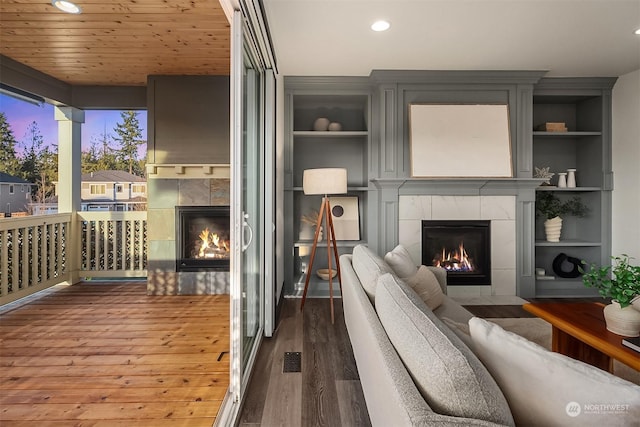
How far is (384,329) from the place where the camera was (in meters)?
1.35

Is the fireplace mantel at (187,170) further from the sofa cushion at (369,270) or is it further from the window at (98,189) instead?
the sofa cushion at (369,270)

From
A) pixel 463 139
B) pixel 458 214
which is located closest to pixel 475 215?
pixel 458 214

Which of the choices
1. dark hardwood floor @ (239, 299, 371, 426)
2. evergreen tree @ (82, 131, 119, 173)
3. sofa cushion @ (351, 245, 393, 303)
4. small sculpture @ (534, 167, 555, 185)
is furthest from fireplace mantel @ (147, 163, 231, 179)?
small sculpture @ (534, 167, 555, 185)

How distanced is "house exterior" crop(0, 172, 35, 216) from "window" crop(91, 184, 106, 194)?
82cm

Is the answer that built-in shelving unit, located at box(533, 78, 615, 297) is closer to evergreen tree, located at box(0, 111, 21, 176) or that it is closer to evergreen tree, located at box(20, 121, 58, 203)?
evergreen tree, located at box(0, 111, 21, 176)

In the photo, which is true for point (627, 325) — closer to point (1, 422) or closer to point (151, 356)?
point (151, 356)

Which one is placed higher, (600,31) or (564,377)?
(600,31)

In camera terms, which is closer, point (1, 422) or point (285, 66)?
point (1, 422)

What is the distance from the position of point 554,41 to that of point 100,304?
5.10 m

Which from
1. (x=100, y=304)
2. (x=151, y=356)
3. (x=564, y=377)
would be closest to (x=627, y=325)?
(x=564, y=377)

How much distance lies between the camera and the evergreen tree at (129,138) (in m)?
4.73

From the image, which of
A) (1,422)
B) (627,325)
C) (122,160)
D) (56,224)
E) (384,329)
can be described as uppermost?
(122,160)

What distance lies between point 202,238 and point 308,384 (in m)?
2.58

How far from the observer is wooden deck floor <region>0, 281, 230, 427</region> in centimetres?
189
